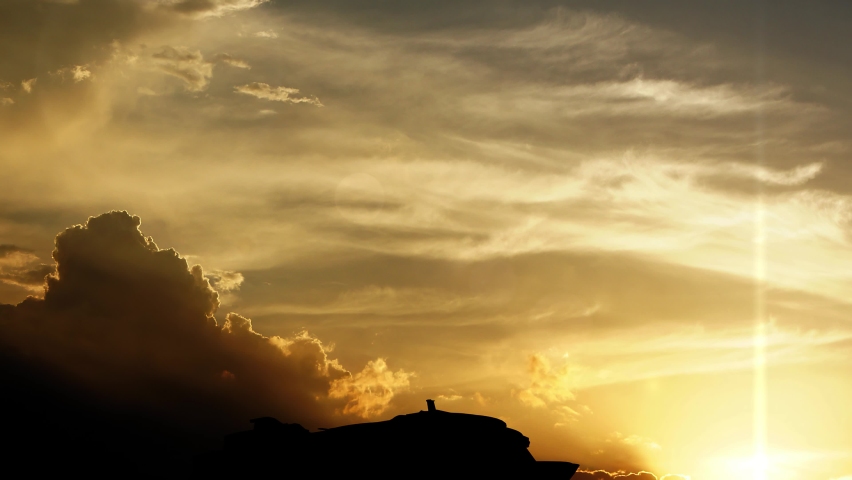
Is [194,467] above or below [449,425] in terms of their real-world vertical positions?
below

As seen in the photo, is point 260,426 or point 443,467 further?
point 260,426

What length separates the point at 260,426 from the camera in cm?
2438

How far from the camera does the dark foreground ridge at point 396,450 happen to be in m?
21.6

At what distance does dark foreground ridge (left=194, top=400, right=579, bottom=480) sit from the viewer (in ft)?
71.0

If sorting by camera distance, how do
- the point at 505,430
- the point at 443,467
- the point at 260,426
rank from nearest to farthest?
the point at 443,467, the point at 505,430, the point at 260,426

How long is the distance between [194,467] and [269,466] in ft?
10.6

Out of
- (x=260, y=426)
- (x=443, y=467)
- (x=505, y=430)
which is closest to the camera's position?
(x=443, y=467)

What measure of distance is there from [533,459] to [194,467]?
40.0 ft

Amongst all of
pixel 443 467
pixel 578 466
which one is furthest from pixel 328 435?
pixel 578 466

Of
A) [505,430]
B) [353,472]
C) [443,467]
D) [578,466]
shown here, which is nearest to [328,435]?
[353,472]

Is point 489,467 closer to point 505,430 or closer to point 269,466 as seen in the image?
point 505,430

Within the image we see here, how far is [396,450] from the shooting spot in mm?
21875

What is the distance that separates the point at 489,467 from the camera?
72.7 feet

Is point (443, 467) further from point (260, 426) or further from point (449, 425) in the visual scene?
point (260, 426)
